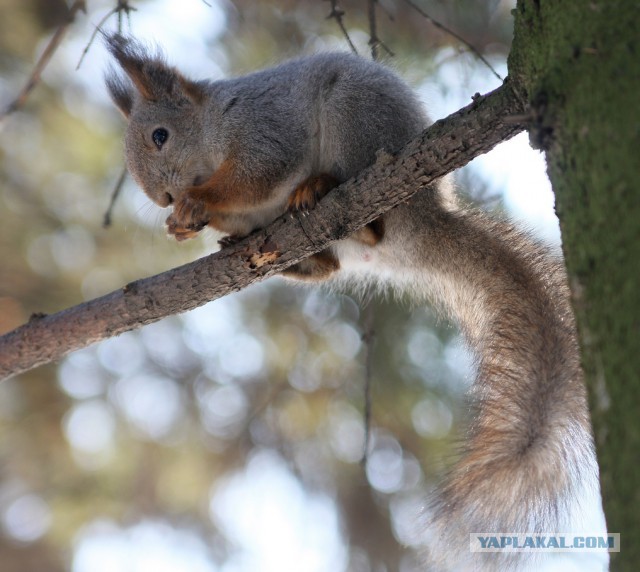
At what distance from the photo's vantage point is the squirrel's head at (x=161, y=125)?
2.84 metres

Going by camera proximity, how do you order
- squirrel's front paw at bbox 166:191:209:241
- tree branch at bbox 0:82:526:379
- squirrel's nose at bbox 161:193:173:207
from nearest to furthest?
tree branch at bbox 0:82:526:379
squirrel's front paw at bbox 166:191:209:241
squirrel's nose at bbox 161:193:173:207

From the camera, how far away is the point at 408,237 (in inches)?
105

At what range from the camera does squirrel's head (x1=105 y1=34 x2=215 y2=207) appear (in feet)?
9.31

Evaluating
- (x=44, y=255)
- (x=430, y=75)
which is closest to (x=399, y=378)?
(x=430, y=75)

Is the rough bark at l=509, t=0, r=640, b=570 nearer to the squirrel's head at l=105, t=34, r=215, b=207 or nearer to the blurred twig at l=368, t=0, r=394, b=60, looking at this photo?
the blurred twig at l=368, t=0, r=394, b=60

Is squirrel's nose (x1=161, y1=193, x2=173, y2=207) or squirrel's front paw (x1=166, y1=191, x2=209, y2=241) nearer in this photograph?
squirrel's front paw (x1=166, y1=191, x2=209, y2=241)

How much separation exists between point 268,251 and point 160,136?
830mm

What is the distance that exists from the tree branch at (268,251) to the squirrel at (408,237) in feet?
0.47

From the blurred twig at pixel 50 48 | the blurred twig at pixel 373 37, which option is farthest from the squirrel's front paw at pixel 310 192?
the blurred twig at pixel 50 48

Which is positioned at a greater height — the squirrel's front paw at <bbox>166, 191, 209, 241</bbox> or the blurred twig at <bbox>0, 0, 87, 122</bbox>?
the blurred twig at <bbox>0, 0, 87, 122</bbox>

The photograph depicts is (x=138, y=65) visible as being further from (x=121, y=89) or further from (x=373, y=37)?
(x=373, y=37)

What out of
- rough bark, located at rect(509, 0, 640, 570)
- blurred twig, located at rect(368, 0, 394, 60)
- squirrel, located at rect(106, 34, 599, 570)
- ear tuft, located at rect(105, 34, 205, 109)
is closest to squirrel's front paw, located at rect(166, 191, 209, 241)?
squirrel, located at rect(106, 34, 599, 570)

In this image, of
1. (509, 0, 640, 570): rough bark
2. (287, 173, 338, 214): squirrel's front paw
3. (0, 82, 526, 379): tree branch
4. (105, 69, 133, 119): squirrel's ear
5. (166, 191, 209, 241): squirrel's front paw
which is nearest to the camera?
(509, 0, 640, 570): rough bark

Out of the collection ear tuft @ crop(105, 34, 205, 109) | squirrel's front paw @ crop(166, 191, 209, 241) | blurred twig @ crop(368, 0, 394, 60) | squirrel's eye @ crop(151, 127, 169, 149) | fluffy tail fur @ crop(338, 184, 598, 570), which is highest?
ear tuft @ crop(105, 34, 205, 109)
